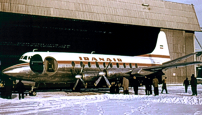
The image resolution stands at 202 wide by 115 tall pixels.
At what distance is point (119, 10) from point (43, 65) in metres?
18.0

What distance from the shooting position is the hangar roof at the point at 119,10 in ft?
96.3

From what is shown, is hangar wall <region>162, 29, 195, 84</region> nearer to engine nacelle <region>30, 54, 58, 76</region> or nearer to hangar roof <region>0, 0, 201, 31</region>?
hangar roof <region>0, 0, 201, 31</region>

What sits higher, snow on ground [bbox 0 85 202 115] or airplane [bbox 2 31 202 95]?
airplane [bbox 2 31 202 95]

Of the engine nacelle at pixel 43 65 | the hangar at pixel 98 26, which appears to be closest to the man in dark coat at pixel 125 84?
the engine nacelle at pixel 43 65

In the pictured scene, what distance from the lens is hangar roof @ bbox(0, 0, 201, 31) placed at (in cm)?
2934

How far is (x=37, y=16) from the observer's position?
29750mm

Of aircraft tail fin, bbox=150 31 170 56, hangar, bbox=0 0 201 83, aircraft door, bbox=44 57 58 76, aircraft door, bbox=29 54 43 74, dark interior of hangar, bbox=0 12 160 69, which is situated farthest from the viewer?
dark interior of hangar, bbox=0 12 160 69

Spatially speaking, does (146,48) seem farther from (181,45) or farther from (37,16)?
(37,16)

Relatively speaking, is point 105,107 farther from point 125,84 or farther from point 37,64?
point 37,64

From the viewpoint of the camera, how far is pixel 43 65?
2166cm

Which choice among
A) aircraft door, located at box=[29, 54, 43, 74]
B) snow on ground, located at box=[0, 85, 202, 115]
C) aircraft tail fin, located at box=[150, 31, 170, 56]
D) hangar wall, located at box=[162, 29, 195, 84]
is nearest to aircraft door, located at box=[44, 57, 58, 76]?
aircraft door, located at box=[29, 54, 43, 74]

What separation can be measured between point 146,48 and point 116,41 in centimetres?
563

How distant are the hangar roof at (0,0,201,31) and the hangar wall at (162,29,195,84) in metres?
1.37

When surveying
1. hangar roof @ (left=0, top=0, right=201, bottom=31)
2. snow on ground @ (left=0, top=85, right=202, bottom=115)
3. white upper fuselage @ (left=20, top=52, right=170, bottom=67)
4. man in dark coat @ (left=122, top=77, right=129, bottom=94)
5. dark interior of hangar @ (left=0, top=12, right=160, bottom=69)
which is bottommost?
snow on ground @ (left=0, top=85, right=202, bottom=115)
